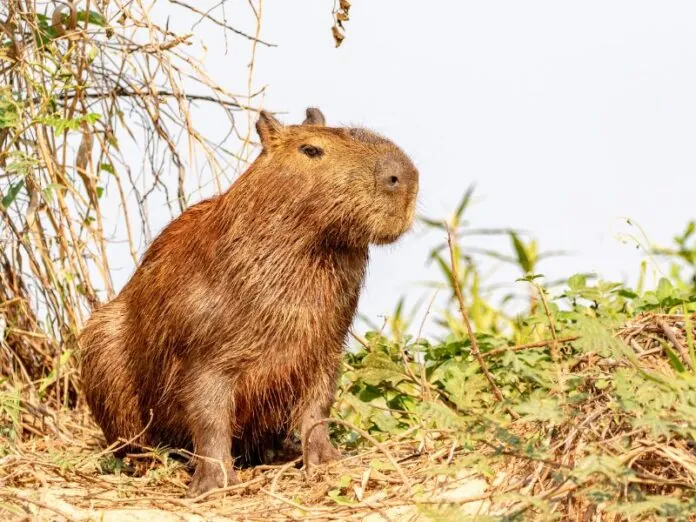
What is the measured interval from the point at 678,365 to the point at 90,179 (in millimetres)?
3696

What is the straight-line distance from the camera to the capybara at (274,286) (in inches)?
190

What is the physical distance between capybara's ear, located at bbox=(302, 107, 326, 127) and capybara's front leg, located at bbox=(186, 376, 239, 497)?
123 cm

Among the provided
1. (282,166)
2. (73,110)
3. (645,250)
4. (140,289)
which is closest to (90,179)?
(73,110)

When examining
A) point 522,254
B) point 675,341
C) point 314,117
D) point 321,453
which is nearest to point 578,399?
point 675,341

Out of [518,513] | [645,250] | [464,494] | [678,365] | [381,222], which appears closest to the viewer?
[518,513]

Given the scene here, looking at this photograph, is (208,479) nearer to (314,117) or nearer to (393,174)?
(393,174)

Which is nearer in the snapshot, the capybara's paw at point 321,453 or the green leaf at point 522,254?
the capybara's paw at point 321,453

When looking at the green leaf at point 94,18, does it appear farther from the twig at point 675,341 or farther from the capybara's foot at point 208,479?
the twig at point 675,341

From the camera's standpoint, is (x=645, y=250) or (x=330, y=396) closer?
(x=330, y=396)

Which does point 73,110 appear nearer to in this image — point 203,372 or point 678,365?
point 203,372

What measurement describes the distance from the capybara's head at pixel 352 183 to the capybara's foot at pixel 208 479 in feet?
3.41

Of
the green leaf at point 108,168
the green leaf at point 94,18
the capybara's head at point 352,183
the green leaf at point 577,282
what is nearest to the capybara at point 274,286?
the capybara's head at point 352,183

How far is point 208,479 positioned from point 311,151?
1.39m

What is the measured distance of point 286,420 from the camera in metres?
5.24
